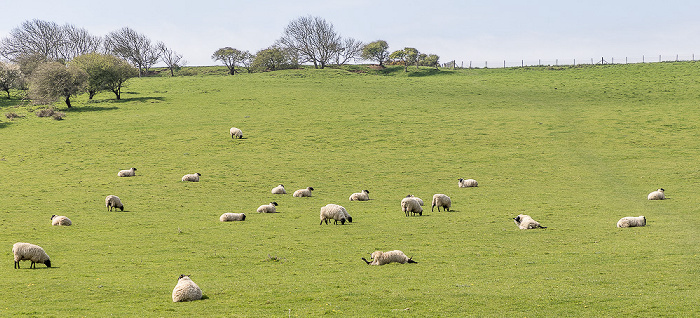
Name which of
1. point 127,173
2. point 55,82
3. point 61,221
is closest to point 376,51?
point 55,82

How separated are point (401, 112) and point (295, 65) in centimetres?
6875

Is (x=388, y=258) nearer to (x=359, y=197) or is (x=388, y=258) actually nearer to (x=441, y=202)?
(x=441, y=202)

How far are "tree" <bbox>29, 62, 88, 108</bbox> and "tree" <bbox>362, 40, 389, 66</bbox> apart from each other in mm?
75270

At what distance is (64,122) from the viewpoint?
68.9 metres

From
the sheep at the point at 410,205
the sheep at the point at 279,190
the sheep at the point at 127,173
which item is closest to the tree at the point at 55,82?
the sheep at the point at 127,173

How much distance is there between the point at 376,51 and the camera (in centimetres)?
14075

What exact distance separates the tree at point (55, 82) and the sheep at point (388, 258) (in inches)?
2726

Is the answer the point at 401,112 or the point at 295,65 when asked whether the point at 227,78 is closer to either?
the point at 295,65

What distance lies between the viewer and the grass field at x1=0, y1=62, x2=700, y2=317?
15.4 m

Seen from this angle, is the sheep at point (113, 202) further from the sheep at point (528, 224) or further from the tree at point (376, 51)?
the tree at point (376, 51)

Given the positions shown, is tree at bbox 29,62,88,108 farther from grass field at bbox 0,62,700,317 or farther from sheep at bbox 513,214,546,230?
sheep at bbox 513,214,546,230

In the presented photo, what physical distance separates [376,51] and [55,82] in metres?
80.2

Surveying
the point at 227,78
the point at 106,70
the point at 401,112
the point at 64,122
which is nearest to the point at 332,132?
the point at 401,112

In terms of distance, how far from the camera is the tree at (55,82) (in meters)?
75.7
